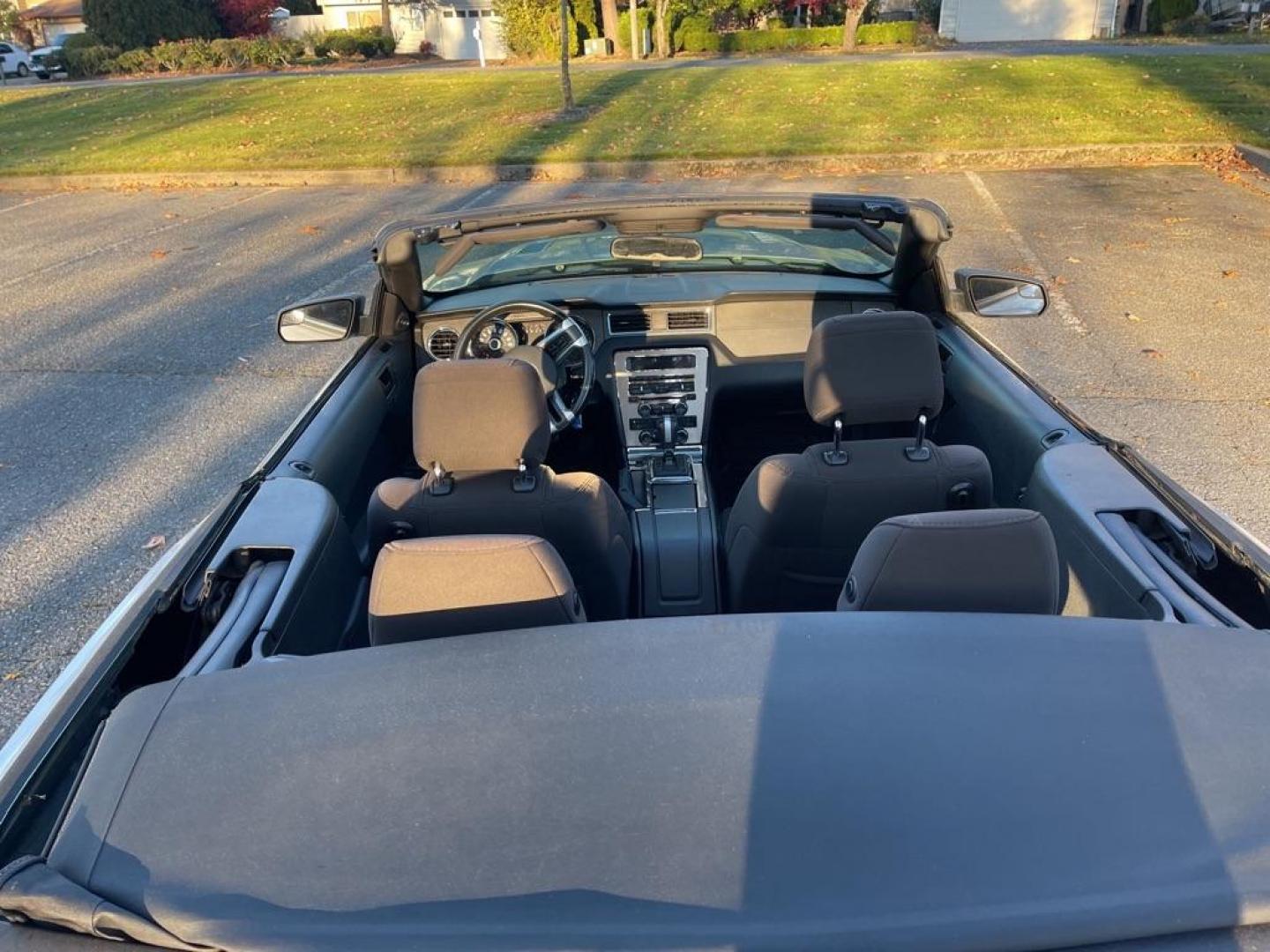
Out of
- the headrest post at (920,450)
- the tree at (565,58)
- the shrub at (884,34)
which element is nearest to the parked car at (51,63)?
the tree at (565,58)

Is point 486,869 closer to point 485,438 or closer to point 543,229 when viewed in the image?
point 485,438

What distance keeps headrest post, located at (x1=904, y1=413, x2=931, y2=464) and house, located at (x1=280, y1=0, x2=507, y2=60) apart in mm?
36145

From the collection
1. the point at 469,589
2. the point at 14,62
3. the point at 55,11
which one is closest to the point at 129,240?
the point at 469,589

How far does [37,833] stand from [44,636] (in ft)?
9.61

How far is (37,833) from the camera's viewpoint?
154cm

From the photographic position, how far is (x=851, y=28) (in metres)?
28.1

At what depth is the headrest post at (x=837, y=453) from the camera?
9.71 ft

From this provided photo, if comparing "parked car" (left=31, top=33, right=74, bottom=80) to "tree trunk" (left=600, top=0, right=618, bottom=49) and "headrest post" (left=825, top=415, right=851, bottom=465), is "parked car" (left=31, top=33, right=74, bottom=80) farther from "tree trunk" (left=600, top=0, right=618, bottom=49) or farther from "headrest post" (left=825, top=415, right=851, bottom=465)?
"headrest post" (left=825, top=415, right=851, bottom=465)

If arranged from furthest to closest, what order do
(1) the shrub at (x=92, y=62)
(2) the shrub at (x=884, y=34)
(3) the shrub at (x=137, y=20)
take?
(3) the shrub at (x=137, y=20) < (1) the shrub at (x=92, y=62) < (2) the shrub at (x=884, y=34)

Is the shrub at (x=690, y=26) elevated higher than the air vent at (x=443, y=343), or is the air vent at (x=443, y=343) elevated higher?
the shrub at (x=690, y=26)

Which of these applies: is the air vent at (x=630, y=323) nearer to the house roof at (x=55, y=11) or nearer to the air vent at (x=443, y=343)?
the air vent at (x=443, y=343)

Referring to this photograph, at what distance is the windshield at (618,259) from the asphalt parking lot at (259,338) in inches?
73.8

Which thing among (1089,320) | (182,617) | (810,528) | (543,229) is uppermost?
(543,229)

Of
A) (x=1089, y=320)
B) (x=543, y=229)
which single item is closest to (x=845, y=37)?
(x=1089, y=320)
